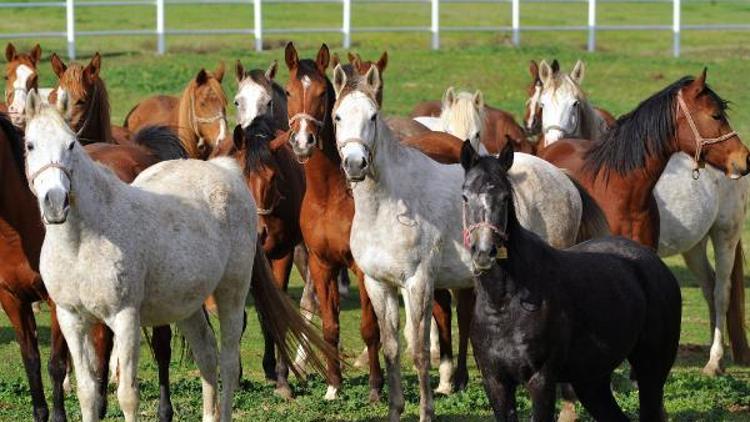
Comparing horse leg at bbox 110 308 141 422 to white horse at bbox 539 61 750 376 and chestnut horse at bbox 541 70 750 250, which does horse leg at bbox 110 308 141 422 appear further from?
white horse at bbox 539 61 750 376

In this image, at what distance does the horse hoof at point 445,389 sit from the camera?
9.62 m

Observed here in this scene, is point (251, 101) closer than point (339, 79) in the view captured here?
→ No

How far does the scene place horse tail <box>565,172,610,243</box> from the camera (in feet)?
31.3

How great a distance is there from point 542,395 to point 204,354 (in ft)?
6.83

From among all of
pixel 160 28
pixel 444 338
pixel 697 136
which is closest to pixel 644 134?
pixel 697 136

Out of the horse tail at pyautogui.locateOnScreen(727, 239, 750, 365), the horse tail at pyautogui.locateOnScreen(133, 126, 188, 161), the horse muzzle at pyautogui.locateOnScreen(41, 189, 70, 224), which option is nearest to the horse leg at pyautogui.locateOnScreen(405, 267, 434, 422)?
the horse muzzle at pyautogui.locateOnScreen(41, 189, 70, 224)

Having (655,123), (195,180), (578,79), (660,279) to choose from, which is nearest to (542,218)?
(655,123)

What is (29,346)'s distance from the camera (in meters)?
8.33

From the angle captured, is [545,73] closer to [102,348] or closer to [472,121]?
[472,121]

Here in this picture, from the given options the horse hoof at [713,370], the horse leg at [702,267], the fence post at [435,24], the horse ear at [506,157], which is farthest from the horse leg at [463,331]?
the fence post at [435,24]

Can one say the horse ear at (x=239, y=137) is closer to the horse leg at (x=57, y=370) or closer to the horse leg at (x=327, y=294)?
the horse leg at (x=327, y=294)

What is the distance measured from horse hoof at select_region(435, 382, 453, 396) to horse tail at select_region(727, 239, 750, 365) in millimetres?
2608

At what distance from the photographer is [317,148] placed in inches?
361

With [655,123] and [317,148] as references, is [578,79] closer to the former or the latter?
[655,123]
